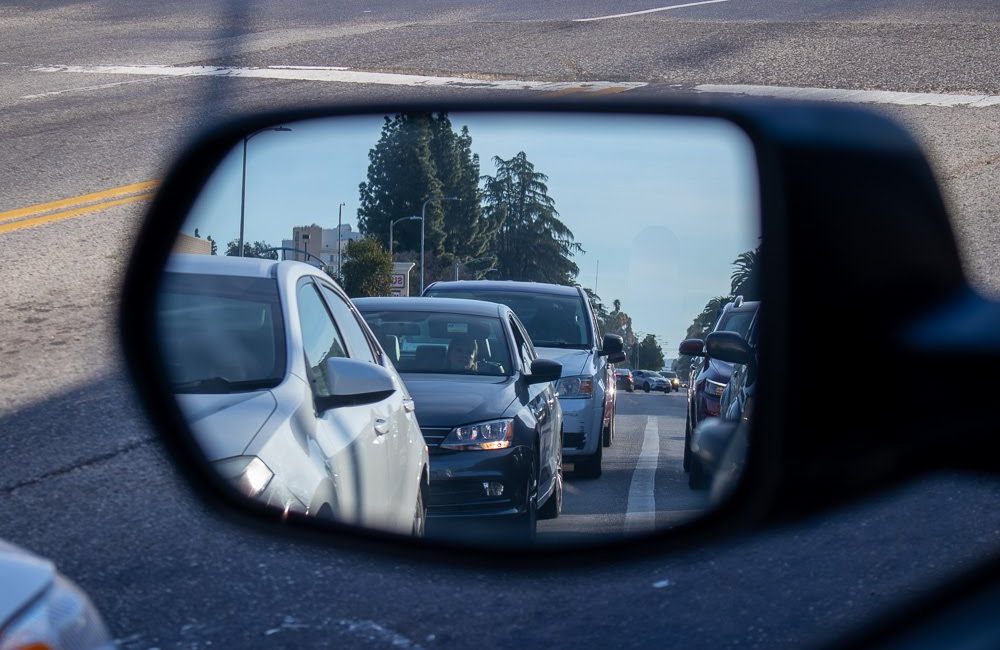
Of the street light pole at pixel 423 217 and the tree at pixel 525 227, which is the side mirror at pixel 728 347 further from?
the street light pole at pixel 423 217

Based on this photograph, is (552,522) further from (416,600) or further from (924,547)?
(924,547)

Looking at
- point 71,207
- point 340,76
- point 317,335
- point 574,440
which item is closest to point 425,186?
point 317,335

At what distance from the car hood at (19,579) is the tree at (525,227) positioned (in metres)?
0.95

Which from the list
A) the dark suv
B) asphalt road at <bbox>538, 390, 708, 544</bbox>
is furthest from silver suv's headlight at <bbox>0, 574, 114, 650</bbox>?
the dark suv

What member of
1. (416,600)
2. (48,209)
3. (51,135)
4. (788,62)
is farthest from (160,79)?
(416,600)

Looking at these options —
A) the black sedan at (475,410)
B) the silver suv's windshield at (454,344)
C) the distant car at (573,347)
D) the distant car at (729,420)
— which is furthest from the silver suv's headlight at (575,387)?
the distant car at (729,420)

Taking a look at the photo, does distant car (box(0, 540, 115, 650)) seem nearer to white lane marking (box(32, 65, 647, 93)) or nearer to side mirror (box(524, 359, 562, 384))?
side mirror (box(524, 359, 562, 384))

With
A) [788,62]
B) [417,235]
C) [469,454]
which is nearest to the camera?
[469,454]

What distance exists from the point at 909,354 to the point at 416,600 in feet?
10.9

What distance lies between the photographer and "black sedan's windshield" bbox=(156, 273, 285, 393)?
2.40 metres

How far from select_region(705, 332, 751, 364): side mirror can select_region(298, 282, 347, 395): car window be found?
3.74ft

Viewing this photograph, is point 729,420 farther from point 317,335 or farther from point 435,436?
point 317,335

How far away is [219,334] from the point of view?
8.03 ft

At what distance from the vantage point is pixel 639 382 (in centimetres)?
237
